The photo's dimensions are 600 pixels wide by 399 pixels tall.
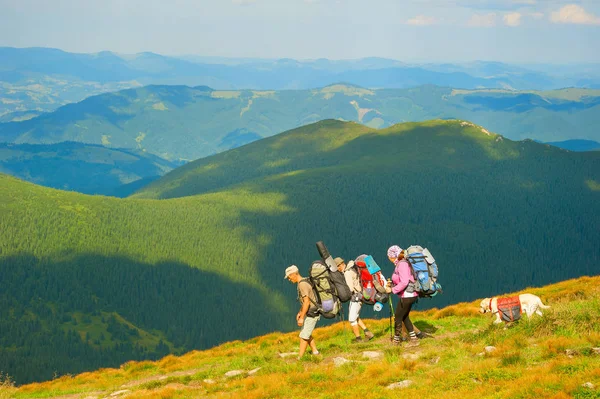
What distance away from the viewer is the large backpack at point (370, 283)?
36156 mm

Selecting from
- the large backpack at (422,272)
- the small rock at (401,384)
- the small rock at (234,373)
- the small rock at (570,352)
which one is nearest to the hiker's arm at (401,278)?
the large backpack at (422,272)

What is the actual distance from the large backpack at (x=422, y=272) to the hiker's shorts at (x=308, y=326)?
5.43 metres

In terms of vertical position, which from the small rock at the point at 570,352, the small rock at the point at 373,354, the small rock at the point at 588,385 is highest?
the small rock at the point at 588,385

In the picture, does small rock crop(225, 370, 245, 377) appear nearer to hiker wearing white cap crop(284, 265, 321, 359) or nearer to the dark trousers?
hiker wearing white cap crop(284, 265, 321, 359)

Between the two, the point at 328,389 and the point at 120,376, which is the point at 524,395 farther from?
the point at 120,376

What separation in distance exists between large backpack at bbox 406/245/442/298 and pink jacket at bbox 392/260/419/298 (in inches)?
9.7

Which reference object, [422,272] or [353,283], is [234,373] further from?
[422,272]

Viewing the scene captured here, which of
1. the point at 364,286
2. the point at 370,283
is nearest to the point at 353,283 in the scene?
the point at 364,286

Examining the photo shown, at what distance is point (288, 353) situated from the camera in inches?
1523

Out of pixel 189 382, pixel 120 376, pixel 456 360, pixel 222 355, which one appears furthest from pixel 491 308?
pixel 120 376

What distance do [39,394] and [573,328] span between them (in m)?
32.5

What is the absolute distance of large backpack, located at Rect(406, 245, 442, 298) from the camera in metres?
33.2

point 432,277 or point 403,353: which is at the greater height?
point 432,277

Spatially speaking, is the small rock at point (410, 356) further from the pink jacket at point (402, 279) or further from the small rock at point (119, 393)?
the small rock at point (119, 393)
